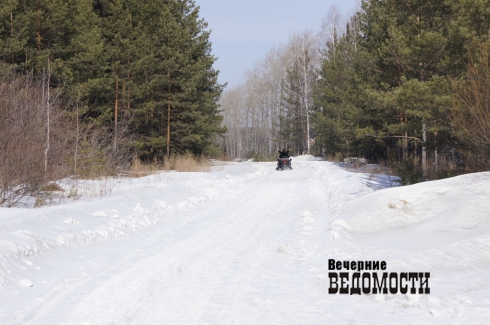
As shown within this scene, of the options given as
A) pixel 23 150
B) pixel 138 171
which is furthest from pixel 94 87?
pixel 23 150

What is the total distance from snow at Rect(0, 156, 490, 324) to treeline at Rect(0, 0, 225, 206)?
3325mm

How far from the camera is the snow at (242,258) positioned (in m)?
4.68

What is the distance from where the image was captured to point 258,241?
8.27 metres

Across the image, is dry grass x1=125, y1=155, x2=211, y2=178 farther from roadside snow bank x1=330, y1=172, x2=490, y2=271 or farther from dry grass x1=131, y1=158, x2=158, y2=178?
roadside snow bank x1=330, y1=172, x2=490, y2=271

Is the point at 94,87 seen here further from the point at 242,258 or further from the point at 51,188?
the point at 242,258

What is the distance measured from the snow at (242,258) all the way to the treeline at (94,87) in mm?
3325

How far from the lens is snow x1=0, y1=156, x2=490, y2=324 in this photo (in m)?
4.68

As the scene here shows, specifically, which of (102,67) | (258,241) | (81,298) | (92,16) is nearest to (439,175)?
(258,241)

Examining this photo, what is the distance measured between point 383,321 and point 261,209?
26.3ft

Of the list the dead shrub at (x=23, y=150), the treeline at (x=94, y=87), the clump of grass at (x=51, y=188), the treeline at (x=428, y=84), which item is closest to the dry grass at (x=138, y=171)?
the treeline at (x=94, y=87)

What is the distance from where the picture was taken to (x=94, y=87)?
23.8m

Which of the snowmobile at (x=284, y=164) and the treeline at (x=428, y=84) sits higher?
the treeline at (x=428, y=84)

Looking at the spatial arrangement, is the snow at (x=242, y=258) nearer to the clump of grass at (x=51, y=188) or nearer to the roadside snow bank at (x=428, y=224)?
the roadside snow bank at (x=428, y=224)

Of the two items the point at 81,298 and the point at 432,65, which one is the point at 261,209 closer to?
the point at 81,298
